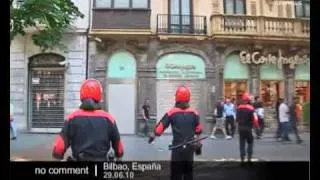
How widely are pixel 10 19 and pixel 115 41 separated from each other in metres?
0.75

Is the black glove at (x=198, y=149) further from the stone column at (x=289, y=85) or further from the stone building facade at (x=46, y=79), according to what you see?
the stone building facade at (x=46, y=79)

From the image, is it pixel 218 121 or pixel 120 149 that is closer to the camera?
pixel 120 149

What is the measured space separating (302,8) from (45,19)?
194 cm

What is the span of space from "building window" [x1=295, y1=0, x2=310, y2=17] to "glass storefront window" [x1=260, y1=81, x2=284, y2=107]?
1.70ft

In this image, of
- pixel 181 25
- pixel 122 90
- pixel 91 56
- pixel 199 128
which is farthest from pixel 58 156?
pixel 181 25

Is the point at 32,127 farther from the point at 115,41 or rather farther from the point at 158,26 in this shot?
the point at 158,26

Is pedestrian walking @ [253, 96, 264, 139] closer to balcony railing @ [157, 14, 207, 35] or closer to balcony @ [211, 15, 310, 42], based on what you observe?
balcony @ [211, 15, 310, 42]

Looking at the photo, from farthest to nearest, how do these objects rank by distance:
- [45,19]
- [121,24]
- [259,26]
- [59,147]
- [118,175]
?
[45,19], [259,26], [121,24], [118,175], [59,147]

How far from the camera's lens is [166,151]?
3904 mm

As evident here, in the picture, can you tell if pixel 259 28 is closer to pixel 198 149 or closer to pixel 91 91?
pixel 198 149

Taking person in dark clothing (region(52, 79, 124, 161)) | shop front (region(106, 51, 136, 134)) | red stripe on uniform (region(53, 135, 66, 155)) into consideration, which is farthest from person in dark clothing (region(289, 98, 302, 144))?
red stripe on uniform (region(53, 135, 66, 155))

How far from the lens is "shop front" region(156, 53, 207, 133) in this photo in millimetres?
3943

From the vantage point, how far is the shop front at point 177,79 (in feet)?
12.9
